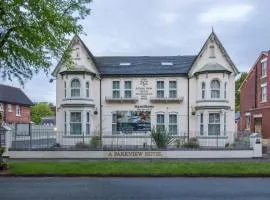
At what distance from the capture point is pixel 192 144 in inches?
1236

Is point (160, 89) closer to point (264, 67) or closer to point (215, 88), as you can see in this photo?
point (215, 88)

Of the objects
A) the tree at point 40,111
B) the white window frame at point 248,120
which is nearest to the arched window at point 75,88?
the white window frame at point 248,120

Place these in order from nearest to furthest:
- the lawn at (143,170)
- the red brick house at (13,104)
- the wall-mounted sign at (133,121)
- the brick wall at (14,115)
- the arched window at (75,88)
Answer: the lawn at (143,170) < the arched window at (75,88) < the wall-mounted sign at (133,121) < the red brick house at (13,104) < the brick wall at (14,115)

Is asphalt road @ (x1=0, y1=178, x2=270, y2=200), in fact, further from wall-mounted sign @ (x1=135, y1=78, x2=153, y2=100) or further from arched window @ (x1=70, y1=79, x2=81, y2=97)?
wall-mounted sign @ (x1=135, y1=78, x2=153, y2=100)

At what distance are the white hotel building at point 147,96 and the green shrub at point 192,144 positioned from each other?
2.79 ft

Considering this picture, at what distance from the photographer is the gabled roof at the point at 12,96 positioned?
67131 mm

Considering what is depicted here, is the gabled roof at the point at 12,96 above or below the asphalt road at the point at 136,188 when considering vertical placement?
above

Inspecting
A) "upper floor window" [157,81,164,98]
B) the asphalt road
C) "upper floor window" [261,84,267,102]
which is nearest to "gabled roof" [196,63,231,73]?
"upper floor window" [157,81,164,98]

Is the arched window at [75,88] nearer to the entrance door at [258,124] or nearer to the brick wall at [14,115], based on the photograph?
the entrance door at [258,124]

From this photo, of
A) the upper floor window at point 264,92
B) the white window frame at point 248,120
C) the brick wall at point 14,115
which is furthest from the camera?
the brick wall at point 14,115

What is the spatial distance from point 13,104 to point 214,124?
4331 cm

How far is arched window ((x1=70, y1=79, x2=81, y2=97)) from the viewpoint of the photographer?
35441 mm

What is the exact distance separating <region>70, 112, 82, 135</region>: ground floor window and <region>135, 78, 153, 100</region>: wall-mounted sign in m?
5.33

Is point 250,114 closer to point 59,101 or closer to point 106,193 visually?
point 59,101
